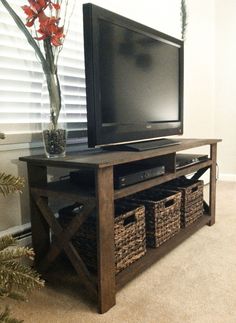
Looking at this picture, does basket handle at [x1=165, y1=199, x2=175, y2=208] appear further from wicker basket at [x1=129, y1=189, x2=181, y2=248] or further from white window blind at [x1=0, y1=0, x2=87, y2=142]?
white window blind at [x1=0, y1=0, x2=87, y2=142]

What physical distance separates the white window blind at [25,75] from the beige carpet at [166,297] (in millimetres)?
775

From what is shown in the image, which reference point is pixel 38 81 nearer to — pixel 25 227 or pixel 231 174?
pixel 25 227

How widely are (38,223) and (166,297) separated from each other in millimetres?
660

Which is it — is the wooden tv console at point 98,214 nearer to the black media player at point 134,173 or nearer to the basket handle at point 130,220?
the black media player at point 134,173

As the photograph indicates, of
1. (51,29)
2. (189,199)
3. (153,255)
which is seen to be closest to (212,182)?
(189,199)

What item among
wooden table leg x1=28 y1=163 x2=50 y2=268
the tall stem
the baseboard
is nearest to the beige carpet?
wooden table leg x1=28 y1=163 x2=50 y2=268

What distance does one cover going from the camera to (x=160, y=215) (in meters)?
1.63

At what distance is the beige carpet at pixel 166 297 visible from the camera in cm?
118

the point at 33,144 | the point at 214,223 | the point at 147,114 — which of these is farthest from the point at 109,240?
the point at 214,223

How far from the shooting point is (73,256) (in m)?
1.29

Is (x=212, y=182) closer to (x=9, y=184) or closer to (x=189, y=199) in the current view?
(x=189, y=199)

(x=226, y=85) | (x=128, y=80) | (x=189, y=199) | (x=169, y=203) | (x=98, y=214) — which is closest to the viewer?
(x=98, y=214)

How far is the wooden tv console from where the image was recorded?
1.19m

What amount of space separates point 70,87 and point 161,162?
26.5 inches
